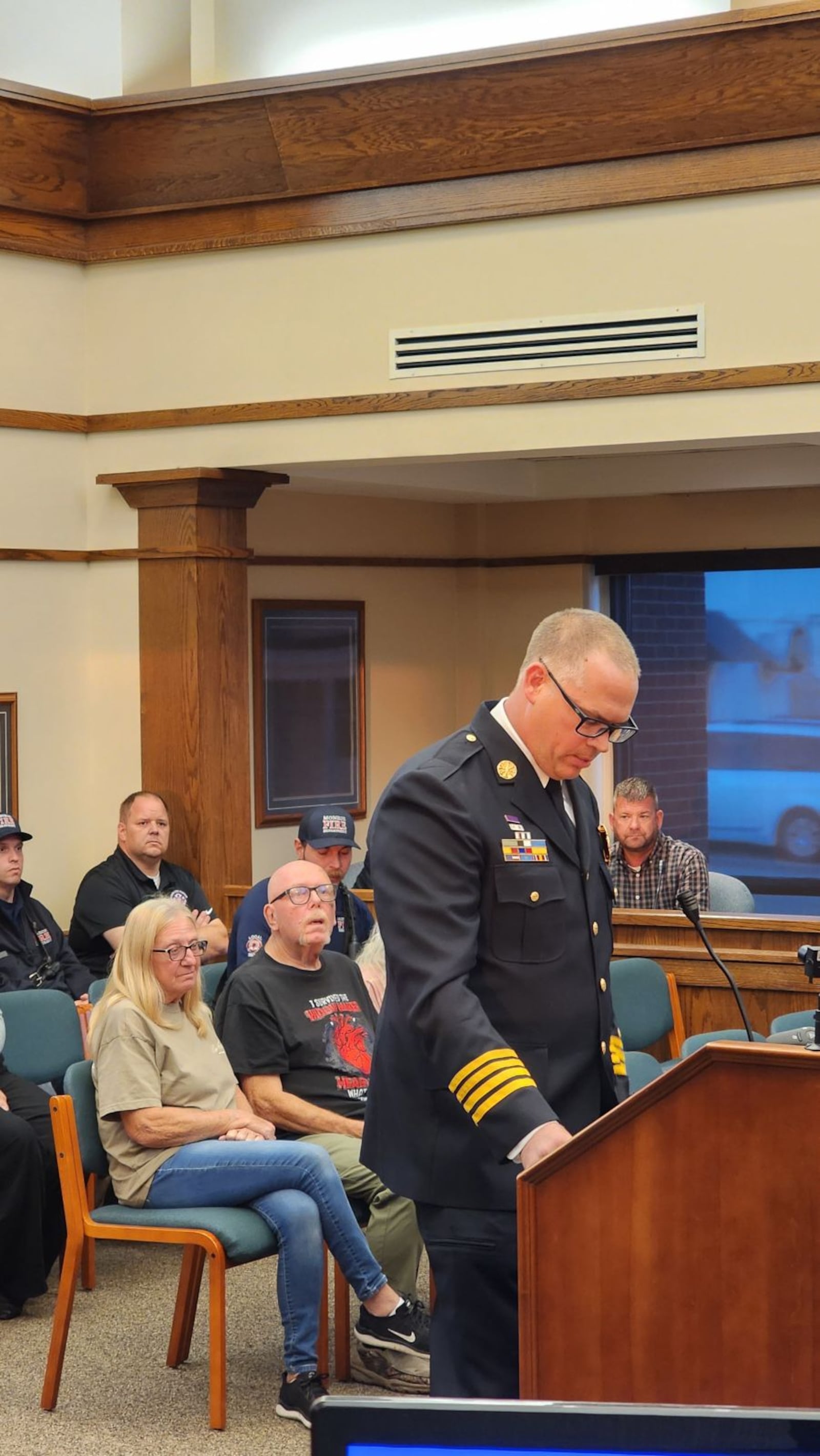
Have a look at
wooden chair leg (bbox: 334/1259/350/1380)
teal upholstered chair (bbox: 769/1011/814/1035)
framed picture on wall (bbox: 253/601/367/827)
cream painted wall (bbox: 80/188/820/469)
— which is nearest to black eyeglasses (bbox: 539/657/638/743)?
wooden chair leg (bbox: 334/1259/350/1380)

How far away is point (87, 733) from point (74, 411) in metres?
1.30

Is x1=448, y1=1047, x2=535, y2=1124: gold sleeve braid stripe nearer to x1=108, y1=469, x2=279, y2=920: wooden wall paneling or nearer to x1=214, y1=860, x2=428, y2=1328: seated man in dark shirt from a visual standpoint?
x1=214, y1=860, x2=428, y2=1328: seated man in dark shirt

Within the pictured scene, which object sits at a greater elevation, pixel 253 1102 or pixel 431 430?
pixel 431 430

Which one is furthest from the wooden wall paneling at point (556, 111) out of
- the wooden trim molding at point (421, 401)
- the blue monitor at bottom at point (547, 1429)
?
the blue monitor at bottom at point (547, 1429)

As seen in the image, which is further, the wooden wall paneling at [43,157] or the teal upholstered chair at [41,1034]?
the wooden wall paneling at [43,157]

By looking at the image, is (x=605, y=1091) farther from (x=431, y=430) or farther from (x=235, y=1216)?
(x=431, y=430)

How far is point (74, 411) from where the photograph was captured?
6906 mm

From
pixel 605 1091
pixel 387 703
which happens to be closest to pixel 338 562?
pixel 387 703

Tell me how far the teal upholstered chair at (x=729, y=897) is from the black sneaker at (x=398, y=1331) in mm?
2447

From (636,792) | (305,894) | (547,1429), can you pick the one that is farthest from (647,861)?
(547,1429)

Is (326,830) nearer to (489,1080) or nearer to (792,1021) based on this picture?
(792,1021)

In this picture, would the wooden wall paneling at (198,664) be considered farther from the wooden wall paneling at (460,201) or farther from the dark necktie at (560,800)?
the dark necktie at (560,800)

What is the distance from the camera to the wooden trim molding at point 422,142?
555cm

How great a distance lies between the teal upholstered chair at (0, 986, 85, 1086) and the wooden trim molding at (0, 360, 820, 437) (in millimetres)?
2486
